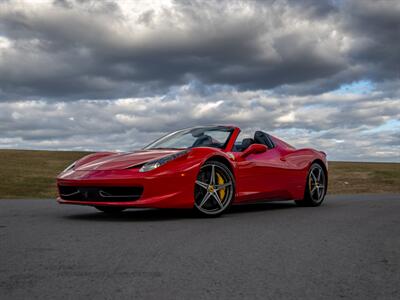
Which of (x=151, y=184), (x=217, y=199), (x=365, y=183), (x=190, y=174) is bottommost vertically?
(x=365, y=183)

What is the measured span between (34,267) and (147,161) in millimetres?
3097

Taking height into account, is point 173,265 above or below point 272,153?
below

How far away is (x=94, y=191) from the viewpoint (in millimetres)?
6449

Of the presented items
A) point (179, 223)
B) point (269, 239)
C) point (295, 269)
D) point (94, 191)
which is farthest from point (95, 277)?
point (94, 191)

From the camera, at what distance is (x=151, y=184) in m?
6.32

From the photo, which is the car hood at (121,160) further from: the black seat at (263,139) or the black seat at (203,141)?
the black seat at (263,139)

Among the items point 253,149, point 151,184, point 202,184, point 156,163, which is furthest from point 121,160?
point 253,149

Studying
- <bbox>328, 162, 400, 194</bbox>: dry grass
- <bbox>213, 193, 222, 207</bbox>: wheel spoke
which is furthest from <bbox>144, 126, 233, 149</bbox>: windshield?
<bbox>328, 162, 400, 194</bbox>: dry grass

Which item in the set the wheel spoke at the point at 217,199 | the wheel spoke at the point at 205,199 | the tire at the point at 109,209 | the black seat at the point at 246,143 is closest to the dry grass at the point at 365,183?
the black seat at the point at 246,143

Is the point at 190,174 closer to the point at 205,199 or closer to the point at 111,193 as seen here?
the point at 205,199

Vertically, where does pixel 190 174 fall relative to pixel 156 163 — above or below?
below

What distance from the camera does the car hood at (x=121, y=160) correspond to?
6595mm

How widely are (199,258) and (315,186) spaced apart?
5779 millimetres

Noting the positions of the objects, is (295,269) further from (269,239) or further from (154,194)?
(154,194)
